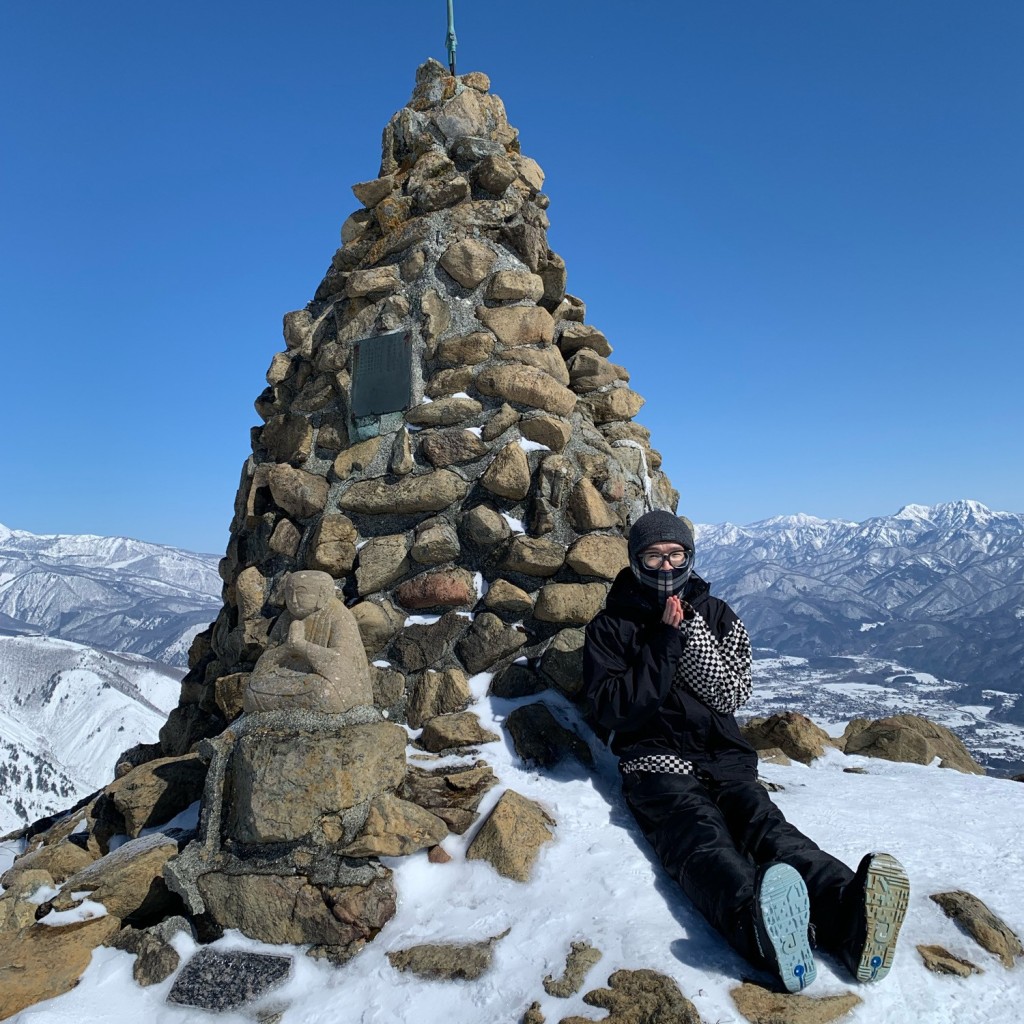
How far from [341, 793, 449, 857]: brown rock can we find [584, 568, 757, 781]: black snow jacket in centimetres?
114

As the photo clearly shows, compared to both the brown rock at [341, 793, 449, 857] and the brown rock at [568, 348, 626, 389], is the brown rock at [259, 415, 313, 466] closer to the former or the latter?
the brown rock at [568, 348, 626, 389]

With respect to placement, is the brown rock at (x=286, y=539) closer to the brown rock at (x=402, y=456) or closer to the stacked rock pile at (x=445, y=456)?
the stacked rock pile at (x=445, y=456)

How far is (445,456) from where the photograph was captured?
5.82 meters

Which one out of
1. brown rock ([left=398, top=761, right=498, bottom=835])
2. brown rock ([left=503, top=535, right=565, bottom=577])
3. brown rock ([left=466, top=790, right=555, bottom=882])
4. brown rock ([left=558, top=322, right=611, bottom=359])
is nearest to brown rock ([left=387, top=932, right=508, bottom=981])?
brown rock ([left=466, top=790, right=555, bottom=882])

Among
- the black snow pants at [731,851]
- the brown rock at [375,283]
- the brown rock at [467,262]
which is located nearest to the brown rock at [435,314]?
the brown rock at [467,262]

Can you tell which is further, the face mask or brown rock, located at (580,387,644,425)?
brown rock, located at (580,387,644,425)

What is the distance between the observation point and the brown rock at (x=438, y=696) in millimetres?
5051

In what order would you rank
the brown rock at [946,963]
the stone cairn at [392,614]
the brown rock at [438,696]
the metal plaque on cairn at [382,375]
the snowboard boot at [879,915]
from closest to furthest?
the snowboard boot at [879,915] → the brown rock at [946,963] → the stone cairn at [392,614] → the brown rock at [438,696] → the metal plaque on cairn at [382,375]

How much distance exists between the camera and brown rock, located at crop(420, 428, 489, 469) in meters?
5.80

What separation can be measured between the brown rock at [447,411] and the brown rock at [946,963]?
4593 millimetres

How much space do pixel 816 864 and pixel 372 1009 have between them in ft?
6.77

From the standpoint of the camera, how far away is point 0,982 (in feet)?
10.7

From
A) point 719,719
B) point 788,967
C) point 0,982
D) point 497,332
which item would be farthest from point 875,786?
point 0,982

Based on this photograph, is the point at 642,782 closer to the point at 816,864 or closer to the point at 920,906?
the point at 816,864
